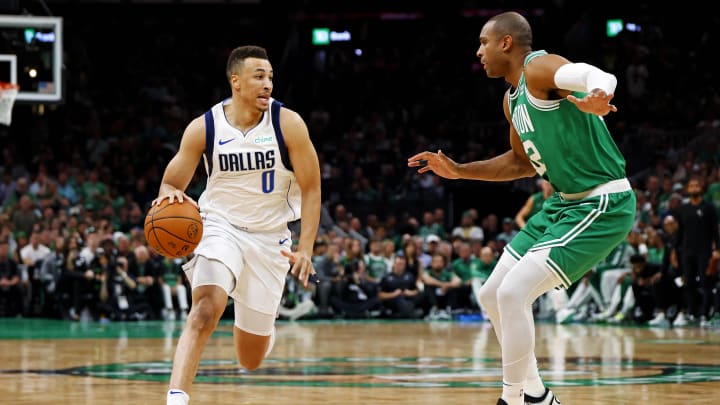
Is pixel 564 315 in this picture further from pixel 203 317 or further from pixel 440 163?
pixel 203 317

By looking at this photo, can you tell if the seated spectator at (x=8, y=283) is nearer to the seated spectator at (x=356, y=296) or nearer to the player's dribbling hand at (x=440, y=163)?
the seated spectator at (x=356, y=296)

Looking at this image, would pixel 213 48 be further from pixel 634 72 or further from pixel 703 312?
pixel 703 312

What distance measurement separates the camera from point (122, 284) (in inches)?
760

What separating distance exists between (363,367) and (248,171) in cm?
392

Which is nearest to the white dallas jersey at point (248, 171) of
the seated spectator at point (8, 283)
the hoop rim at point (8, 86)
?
the hoop rim at point (8, 86)

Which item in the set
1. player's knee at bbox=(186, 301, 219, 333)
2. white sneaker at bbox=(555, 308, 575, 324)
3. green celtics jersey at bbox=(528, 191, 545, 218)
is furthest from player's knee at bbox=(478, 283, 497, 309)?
white sneaker at bbox=(555, 308, 575, 324)

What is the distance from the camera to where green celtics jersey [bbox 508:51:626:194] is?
639cm

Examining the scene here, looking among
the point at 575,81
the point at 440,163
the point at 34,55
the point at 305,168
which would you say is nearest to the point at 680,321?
the point at 34,55

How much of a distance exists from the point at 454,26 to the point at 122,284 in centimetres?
1398

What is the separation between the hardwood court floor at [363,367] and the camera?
8.15 m

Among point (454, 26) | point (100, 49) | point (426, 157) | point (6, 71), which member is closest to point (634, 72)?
point (454, 26)

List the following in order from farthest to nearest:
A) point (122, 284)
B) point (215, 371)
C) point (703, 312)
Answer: point (122, 284) → point (703, 312) → point (215, 371)

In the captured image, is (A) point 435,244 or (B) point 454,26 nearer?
(A) point 435,244

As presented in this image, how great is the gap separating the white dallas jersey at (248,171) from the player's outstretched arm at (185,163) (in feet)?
0.16
